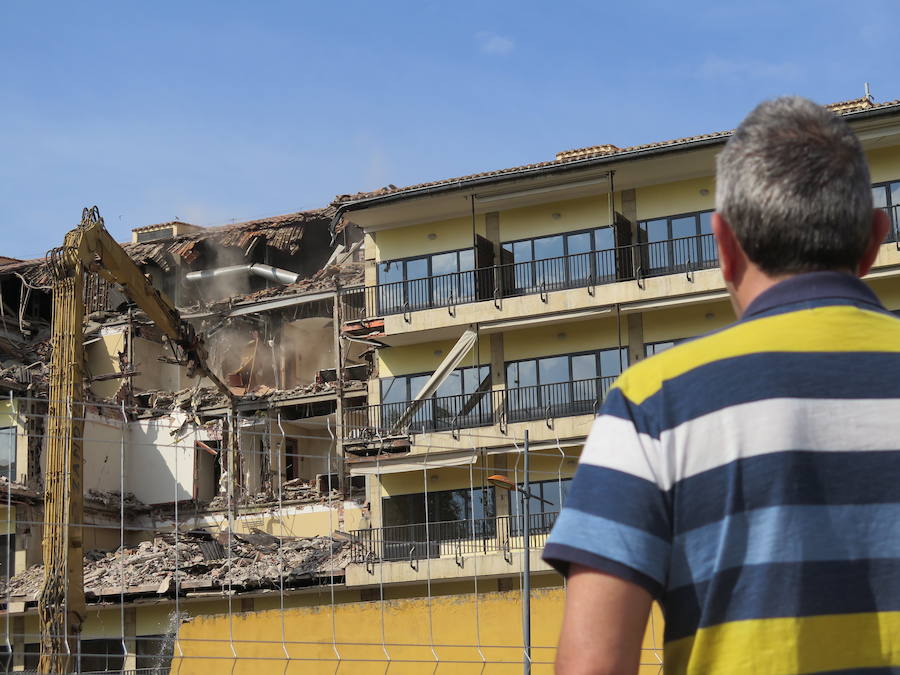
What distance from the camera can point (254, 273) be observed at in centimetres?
4459

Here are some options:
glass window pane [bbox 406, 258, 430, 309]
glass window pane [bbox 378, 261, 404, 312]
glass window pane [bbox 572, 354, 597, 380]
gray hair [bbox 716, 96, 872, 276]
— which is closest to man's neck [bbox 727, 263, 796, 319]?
gray hair [bbox 716, 96, 872, 276]

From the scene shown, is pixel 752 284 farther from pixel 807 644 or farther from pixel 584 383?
pixel 584 383

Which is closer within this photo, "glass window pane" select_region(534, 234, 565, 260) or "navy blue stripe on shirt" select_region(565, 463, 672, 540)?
"navy blue stripe on shirt" select_region(565, 463, 672, 540)

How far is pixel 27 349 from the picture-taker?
43750 millimetres

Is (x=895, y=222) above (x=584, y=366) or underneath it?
above

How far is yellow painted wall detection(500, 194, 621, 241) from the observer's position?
32.8 m

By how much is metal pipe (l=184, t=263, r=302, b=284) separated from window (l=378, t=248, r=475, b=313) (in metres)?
10.2

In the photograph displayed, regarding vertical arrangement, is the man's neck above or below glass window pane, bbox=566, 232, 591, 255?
below

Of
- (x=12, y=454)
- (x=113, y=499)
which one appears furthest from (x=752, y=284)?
(x=113, y=499)

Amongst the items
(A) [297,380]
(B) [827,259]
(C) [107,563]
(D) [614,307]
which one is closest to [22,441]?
(C) [107,563]

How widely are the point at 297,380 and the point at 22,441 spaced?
9.03 meters

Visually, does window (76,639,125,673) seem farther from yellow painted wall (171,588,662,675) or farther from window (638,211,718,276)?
window (638,211,718,276)

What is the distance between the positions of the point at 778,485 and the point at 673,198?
30945mm

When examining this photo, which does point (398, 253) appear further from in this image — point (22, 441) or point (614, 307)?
point (22, 441)
